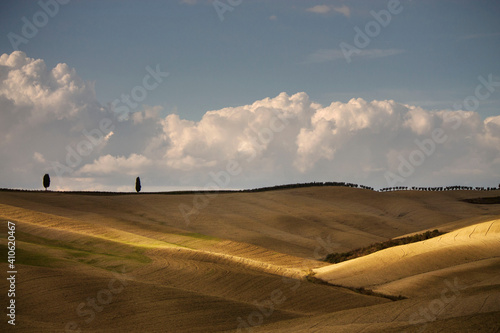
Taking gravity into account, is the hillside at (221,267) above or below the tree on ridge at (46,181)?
below

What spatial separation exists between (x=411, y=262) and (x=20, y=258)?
19651mm

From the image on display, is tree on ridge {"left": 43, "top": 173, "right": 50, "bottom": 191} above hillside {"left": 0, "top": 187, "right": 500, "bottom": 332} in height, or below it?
above

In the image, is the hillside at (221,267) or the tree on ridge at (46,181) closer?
the hillside at (221,267)

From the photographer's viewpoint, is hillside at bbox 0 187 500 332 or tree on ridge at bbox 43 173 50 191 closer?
hillside at bbox 0 187 500 332

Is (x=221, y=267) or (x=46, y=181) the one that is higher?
(x=46, y=181)

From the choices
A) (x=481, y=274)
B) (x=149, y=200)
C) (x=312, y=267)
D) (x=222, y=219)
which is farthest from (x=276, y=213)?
(x=481, y=274)

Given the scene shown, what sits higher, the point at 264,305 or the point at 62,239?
the point at 62,239

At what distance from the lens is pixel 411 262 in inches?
1088

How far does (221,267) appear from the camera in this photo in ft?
91.9

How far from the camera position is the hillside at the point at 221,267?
716 inches

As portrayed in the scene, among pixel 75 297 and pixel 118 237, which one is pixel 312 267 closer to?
pixel 118 237

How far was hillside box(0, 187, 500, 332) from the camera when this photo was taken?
18188mm

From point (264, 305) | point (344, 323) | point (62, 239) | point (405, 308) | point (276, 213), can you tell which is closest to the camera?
point (344, 323)

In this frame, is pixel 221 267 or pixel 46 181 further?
pixel 46 181
